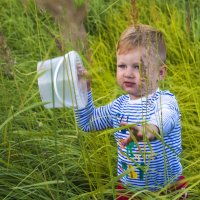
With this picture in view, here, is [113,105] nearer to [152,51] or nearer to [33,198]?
[152,51]

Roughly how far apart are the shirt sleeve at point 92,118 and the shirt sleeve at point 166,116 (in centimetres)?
28

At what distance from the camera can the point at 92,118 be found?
1.98 meters

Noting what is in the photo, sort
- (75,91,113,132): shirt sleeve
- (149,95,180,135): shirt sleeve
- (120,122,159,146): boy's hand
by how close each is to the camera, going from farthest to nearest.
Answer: (75,91,113,132): shirt sleeve → (149,95,180,135): shirt sleeve → (120,122,159,146): boy's hand

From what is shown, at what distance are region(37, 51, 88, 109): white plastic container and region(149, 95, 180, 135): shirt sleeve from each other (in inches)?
9.6

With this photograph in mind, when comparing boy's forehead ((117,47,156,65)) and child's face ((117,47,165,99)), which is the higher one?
boy's forehead ((117,47,156,65))

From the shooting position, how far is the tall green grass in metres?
1.75

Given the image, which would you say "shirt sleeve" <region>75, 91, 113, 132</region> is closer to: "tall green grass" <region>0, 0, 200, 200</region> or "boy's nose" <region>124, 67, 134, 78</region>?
"tall green grass" <region>0, 0, 200, 200</region>

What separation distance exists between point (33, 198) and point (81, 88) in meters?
0.38

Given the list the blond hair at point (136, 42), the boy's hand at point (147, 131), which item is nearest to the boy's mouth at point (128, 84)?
the blond hair at point (136, 42)

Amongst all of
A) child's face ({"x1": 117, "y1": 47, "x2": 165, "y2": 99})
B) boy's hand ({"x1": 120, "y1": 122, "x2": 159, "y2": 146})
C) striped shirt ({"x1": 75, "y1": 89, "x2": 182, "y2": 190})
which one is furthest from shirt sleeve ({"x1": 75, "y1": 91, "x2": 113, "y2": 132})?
boy's hand ({"x1": 120, "y1": 122, "x2": 159, "y2": 146})

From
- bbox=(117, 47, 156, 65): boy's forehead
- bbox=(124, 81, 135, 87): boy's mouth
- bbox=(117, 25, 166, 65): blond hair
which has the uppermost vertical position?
bbox=(117, 25, 166, 65): blond hair

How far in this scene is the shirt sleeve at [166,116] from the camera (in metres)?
1.57

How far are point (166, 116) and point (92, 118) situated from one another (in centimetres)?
40

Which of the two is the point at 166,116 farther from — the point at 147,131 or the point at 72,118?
the point at 72,118
